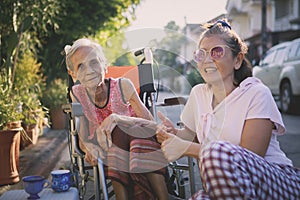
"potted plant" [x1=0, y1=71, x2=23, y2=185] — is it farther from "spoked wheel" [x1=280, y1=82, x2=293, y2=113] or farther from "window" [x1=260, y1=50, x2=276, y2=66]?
"window" [x1=260, y1=50, x2=276, y2=66]

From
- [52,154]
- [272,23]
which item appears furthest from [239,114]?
[272,23]

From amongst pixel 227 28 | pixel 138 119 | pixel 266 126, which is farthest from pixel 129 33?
pixel 266 126

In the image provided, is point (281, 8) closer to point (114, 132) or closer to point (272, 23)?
point (272, 23)

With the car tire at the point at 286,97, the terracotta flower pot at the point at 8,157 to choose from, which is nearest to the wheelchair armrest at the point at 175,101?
the terracotta flower pot at the point at 8,157

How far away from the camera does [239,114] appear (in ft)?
7.34

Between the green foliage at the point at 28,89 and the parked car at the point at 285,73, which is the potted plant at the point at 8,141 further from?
the parked car at the point at 285,73

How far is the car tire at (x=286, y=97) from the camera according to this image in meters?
10.5

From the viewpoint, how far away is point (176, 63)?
3.58 m

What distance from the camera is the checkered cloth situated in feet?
6.15

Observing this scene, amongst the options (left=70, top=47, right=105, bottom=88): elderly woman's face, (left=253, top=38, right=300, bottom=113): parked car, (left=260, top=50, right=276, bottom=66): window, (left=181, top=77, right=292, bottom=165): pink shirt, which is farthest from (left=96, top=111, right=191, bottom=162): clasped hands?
(left=260, top=50, right=276, bottom=66): window

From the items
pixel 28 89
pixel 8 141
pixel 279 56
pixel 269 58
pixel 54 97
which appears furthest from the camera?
pixel 269 58

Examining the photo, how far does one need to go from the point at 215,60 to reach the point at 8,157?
268 centimetres

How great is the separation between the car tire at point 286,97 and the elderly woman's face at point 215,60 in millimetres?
8445

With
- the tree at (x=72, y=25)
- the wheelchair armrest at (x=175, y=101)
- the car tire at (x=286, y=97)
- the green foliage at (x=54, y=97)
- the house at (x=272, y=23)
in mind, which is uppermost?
the house at (x=272, y=23)
